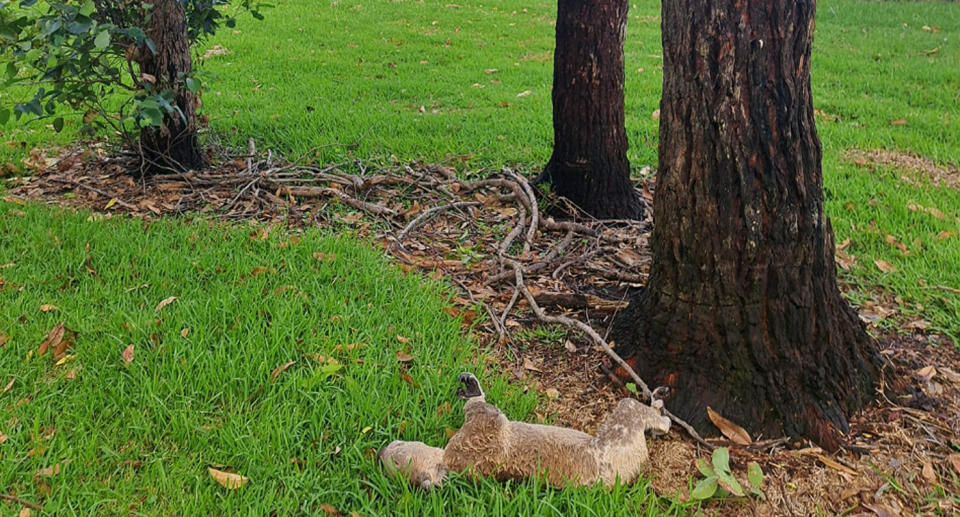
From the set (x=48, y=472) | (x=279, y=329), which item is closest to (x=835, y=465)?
(x=279, y=329)

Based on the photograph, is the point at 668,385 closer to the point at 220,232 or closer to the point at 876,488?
the point at 876,488

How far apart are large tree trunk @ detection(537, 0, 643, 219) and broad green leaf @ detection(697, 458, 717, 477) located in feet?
8.11

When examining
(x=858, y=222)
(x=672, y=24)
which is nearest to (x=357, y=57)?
(x=858, y=222)

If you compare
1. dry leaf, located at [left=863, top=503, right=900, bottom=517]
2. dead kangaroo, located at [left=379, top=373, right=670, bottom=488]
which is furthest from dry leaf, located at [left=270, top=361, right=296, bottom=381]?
dry leaf, located at [left=863, top=503, right=900, bottom=517]

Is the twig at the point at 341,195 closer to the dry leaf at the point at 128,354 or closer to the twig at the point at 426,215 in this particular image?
the twig at the point at 426,215

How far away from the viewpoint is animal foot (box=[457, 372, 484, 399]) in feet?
8.16

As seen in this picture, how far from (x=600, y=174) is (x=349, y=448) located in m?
2.84

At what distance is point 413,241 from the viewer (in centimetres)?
427

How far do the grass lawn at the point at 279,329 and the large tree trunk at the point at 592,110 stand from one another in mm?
1066

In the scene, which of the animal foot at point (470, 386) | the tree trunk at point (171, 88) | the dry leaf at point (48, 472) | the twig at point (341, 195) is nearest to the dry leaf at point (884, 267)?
the animal foot at point (470, 386)

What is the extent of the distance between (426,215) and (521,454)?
2.60m

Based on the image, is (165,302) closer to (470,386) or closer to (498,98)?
(470,386)

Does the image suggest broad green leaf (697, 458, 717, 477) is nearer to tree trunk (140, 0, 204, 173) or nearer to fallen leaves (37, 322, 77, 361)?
fallen leaves (37, 322, 77, 361)

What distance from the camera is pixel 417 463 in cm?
219
